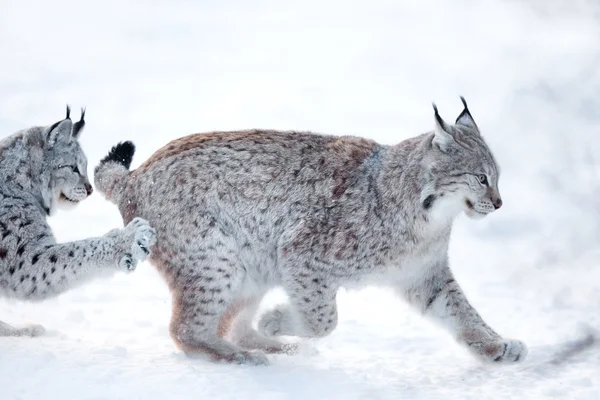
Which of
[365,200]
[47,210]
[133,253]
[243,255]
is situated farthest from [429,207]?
[47,210]

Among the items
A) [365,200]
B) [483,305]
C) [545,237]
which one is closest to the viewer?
[365,200]

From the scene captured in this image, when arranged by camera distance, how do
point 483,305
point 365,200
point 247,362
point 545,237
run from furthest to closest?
point 545,237, point 483,305, point 365,200, point 247,362

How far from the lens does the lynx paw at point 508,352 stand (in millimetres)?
5332

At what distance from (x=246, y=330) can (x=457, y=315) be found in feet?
4.63

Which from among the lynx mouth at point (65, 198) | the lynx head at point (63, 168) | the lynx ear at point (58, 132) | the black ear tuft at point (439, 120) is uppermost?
the black ear tuft at point (439, 120)

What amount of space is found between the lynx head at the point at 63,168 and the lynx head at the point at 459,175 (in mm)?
2335

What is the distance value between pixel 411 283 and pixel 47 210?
247 centimetres

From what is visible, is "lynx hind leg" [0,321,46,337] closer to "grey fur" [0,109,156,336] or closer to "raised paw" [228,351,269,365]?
"grey fur" [0,109,156,336]

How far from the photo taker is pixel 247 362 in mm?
5309

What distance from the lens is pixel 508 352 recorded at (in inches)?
210

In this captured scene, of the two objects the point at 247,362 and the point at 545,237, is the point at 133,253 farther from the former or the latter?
the point at 545,237

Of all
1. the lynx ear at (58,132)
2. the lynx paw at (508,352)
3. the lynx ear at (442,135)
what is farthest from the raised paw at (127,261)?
the lynx paw at (508,352)

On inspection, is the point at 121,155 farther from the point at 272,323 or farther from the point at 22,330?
the point at 272,323

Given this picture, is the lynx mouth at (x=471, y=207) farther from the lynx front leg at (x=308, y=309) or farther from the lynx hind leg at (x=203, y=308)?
the lynx hind leg at (x=203, y=308)
